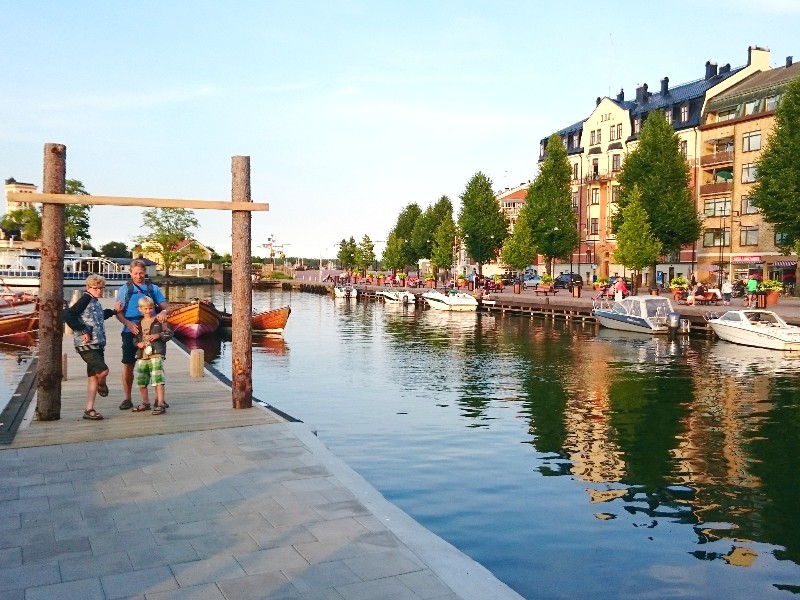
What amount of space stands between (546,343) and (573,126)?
6146cm

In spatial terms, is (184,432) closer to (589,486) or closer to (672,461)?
(589,486)

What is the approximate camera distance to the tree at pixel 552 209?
7738 centimetres

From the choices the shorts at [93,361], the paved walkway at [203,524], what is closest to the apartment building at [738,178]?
the shorts at [93,361]

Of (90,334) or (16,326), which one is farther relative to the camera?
(16,326)

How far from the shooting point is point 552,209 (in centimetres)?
7719

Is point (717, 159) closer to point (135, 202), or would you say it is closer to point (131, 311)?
point (131, 311)

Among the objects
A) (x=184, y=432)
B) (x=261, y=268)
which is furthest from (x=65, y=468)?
(x=261, y=268)

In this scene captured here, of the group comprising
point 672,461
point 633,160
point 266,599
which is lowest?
point 672,461

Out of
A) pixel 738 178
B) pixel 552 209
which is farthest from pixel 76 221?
pixel 738 178

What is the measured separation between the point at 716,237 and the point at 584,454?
61.8m

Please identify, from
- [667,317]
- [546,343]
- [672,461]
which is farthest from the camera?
[667,317]

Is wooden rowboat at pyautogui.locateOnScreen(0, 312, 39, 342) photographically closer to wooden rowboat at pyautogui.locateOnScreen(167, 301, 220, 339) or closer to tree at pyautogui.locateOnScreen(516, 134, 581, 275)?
wooden rowboat at pyautogui.locateOnScreen(167, 301, 220, 339)

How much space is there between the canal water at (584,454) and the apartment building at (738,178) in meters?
37.2

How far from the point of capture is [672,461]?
14641 mm
